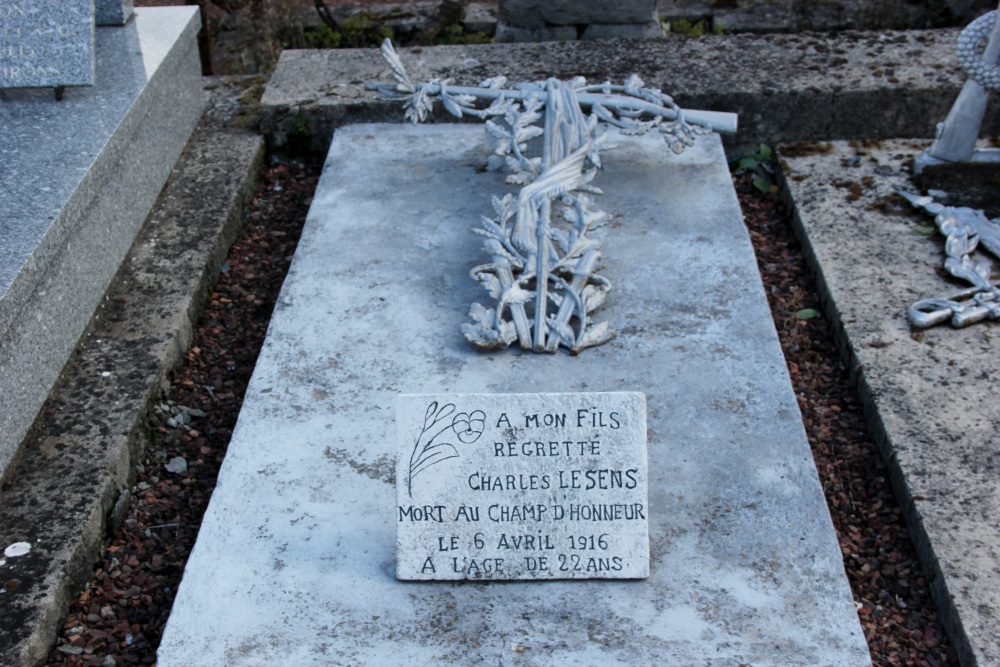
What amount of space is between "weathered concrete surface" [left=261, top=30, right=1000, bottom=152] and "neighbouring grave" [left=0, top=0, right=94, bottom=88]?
100 centimetres

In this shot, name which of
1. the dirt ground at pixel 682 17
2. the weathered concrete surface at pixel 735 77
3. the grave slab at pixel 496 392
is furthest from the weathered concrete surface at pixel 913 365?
the dirt ground at pixel 682 17

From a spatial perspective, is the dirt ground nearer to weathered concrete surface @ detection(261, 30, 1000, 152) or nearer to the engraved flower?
weathered concrete surface @ detection(261, 30, 1000, 152)

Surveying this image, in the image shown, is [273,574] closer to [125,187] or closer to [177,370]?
[177,370]

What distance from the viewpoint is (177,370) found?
13.2 feet

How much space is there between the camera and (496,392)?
3512 millimetres

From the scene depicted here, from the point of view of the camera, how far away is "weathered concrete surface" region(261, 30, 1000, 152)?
5316 millimetres

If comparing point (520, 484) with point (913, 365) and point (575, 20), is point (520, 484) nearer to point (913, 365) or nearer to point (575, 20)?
point (913, 365)

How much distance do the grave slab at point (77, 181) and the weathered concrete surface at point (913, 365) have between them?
2.61 meters

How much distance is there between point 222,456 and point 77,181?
1.05 m

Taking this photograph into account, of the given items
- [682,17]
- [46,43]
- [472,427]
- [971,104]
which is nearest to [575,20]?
[682,17]

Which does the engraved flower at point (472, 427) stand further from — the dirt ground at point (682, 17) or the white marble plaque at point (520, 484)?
the dirt ground at point (682, 17)

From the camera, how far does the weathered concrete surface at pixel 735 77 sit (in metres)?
5.32

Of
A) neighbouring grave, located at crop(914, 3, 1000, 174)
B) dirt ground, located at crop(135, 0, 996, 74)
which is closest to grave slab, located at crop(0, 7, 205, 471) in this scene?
dirt ground, located at crop(135, 0, 996, 74)

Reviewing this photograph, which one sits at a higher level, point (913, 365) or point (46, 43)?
point (46, 43)
